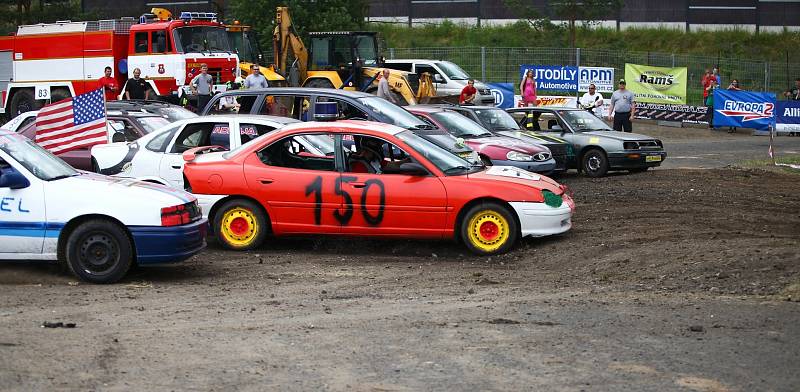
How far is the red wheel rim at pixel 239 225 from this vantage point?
41.1 ft

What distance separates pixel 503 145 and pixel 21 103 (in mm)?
18117

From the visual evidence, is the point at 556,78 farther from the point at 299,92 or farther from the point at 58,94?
the point at 299,92

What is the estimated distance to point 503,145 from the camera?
17.8 m

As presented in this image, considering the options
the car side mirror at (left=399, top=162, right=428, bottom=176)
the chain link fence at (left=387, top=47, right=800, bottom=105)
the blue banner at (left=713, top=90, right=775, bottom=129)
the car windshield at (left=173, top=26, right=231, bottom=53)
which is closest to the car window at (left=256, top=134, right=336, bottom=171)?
the car side mirror at (left=399, top=162, right=428, bottom=176)

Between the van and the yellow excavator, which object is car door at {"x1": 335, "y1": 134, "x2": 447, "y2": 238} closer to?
the yellow excavator

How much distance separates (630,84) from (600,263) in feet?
85.0

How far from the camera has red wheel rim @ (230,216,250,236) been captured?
1253 cm

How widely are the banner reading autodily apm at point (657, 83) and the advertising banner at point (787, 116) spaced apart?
9.80 feet

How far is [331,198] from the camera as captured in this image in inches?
482

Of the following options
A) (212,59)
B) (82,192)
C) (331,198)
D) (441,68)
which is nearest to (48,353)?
(82,192)

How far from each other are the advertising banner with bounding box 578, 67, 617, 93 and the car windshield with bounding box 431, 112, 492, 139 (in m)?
18.3

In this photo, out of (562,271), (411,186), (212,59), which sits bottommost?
(562,271)

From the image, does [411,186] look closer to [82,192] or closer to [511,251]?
[511,251]

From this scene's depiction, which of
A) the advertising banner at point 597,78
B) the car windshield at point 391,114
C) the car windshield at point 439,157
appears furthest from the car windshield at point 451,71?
the car windshield at point 439,157
